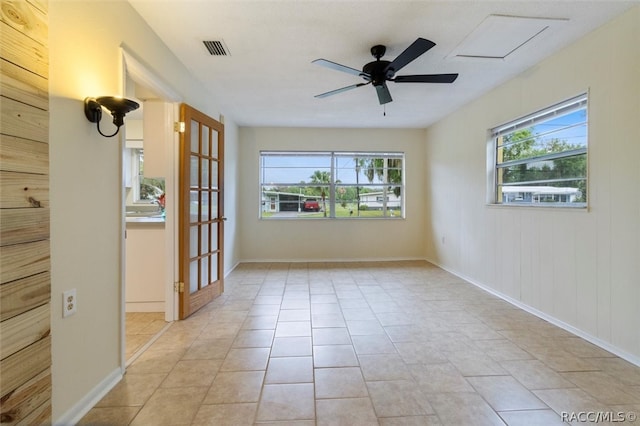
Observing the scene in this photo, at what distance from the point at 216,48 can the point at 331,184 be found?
3414 millimetres

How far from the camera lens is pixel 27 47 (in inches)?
49.8

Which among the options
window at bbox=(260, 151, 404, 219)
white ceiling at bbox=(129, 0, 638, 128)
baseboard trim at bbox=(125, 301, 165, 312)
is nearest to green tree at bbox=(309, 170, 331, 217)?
window at bbox=(260, 151, 404, 219)

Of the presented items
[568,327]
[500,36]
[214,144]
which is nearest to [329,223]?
[214,144]

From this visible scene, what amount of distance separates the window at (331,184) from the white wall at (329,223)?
15 centimetres

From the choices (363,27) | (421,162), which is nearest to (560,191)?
(363,27)

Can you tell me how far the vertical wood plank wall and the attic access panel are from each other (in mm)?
2749

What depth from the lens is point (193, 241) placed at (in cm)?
313

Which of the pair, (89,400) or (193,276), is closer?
(89,400)

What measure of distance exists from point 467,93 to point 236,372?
13.0 feet

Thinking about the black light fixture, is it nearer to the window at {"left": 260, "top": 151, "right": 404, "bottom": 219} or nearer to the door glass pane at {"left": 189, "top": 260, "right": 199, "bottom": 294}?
the door glass pane at {"left": 189, "top": 260, "right": 199, "bottom": 294}

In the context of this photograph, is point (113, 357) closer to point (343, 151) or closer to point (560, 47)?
point (560, 47)

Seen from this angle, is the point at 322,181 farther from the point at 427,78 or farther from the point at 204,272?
the point at 427,78

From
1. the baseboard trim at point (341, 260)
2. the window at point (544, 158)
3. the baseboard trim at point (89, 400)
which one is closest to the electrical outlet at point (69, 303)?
the baseboard trim at point (89, 400)

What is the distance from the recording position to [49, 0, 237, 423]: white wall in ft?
4.74
